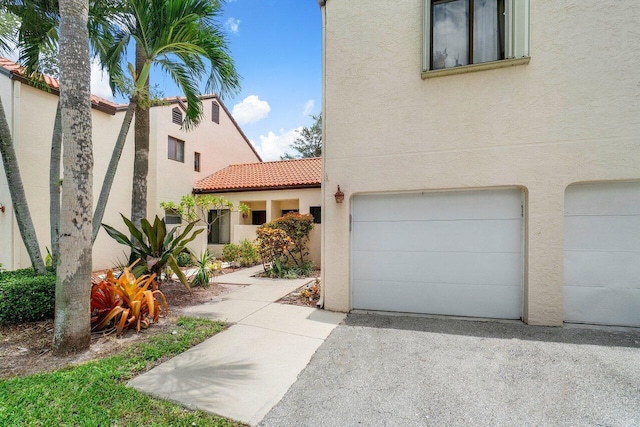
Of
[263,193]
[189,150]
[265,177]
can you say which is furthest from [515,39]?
[189,150]

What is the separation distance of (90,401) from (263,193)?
1191 centimetres

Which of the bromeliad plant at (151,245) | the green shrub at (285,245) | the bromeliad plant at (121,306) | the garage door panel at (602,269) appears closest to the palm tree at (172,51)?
the bromeliad plant at (151,245)

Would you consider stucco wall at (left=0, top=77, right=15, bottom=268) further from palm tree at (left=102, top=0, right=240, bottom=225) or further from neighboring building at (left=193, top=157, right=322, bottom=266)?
neighboring building at (left=193, top=157, right=322, bottom=266)

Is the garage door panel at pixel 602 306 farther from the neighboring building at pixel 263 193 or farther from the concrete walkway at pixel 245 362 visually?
the neighboring building at pixel 263 193

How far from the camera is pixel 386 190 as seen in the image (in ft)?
20.0

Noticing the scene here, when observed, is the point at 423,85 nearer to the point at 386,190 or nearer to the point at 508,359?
the point at 386,190

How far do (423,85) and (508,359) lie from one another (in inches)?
201

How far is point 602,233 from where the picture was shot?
524cm

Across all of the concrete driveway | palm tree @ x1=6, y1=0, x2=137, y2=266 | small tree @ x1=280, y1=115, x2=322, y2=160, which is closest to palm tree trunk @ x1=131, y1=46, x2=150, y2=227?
palm tree @ x1=6, y1=0, x2=137, y2=266

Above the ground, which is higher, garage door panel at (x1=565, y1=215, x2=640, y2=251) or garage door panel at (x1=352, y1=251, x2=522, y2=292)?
garage door panel at (x1=565, y1=215, x2=640, y2=251)

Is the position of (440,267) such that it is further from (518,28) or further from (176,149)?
(176,149)

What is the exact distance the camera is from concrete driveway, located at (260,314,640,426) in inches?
116

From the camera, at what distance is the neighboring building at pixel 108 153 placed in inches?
368

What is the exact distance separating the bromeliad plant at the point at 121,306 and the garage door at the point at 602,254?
25.7ft
